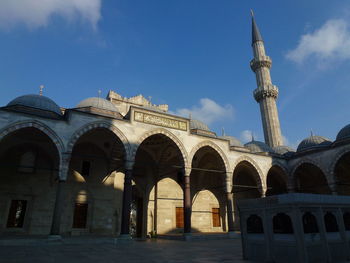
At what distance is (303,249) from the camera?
4738 millimetres

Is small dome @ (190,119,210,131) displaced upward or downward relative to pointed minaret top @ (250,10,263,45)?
downward

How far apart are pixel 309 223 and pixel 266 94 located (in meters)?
23.6

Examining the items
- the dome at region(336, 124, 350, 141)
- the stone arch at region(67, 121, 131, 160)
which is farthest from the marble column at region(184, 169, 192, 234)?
the dome at region(336, 124, 350, 141)

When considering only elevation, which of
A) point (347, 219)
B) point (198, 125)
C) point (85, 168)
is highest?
point (198, 125)

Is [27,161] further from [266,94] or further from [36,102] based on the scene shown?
[266,94]

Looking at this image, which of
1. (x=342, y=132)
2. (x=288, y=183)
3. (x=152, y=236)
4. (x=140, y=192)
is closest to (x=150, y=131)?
(x=140, y=192)

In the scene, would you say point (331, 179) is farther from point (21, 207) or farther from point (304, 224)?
point (21, 207)

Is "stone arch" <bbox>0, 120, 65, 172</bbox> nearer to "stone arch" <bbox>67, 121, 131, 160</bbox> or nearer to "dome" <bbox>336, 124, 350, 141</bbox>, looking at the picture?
"stone arch" <bbox>67, 121, 131, 160</bbox>

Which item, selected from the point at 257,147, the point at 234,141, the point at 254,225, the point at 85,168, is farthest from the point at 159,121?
the point at 257,147

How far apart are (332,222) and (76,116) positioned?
1035 cm

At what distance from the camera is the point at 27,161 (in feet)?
45.1

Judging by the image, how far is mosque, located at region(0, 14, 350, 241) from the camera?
11.8 meters

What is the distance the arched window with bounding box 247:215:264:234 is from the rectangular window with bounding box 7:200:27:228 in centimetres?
1210

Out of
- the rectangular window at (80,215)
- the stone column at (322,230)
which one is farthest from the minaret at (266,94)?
the stone column at (322,230)
